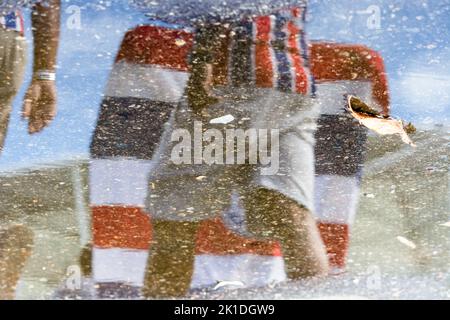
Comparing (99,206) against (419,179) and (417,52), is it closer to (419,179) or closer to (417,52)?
(419,179)

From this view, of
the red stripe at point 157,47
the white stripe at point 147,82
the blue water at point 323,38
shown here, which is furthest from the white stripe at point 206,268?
the red stripe at point 157,47

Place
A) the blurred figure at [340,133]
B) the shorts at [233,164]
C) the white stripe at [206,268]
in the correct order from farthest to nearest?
the shorts at [233,164] → the blurred figure at [340,133] → the white stripe at [206,268]

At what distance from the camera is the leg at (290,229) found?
3969mm

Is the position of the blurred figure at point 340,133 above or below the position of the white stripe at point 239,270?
above

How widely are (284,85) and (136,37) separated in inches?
43.9

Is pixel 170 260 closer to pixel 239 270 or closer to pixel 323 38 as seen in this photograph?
pixel 239 270

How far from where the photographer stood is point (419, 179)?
4.68 meters

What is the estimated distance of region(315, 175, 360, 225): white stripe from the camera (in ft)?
14.2

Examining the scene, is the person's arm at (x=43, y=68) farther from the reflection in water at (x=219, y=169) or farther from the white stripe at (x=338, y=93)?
the white stripe at (x=338, y=93)

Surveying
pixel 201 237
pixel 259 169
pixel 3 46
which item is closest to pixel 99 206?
pixel 201 237

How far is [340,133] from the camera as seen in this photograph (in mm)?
5051

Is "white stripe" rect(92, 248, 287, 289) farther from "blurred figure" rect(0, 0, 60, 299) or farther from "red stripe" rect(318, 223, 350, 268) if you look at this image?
"blurred figure" rect(0, 0, 60, 299)

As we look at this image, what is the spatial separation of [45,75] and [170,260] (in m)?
1.99

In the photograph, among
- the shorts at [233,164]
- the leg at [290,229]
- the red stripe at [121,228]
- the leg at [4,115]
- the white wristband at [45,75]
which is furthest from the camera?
the white wristband at [45,75]
